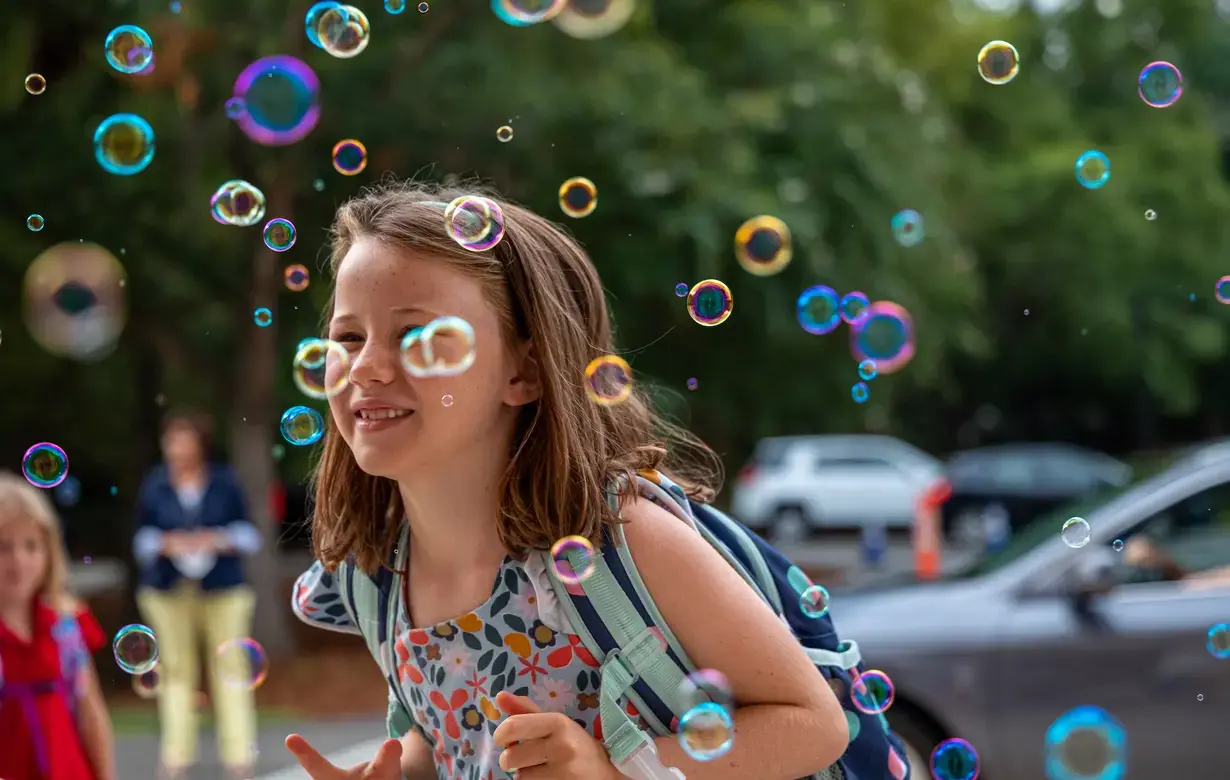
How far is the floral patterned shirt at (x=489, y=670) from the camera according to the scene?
1.67m

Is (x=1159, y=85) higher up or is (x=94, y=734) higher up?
(x=1159, y=85)

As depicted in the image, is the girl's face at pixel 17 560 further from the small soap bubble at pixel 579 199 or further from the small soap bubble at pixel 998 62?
the small soap bubble at pixel 998 62

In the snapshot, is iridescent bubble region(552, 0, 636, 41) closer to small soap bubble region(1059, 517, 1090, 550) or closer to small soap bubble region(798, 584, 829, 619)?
small soap bubble region(1059, 517, 1090, 550)

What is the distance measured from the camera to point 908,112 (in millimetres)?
9891

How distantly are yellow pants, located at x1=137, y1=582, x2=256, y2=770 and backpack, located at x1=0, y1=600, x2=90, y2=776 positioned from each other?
2622mm

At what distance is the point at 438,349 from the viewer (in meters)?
1.67

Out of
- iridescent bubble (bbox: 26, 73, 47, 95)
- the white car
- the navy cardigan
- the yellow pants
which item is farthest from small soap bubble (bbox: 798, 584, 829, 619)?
the white car

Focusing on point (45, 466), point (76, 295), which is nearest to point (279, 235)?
point (45, 466)

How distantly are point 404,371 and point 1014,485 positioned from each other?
19.2 m

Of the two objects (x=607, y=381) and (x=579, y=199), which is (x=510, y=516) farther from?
(x=579, y=199)

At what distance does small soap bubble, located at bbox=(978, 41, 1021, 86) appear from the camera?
372cm

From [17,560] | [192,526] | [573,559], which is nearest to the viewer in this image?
[573,559]

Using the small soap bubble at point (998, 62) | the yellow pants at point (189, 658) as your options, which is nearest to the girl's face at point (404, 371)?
the small soap bubble at point (998, 62)

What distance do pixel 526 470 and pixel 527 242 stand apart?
0.95ft
